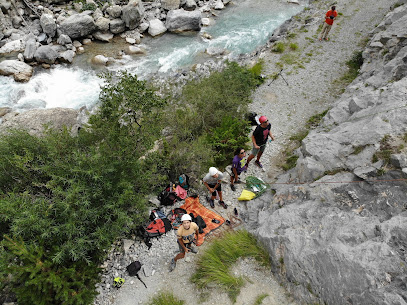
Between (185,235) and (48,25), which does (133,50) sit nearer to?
(48,25)

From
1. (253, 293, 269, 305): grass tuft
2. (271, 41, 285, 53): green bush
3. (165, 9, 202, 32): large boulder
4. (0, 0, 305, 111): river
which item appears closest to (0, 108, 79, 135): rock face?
(0, 0, 305, 111): river

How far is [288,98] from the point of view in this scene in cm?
1150

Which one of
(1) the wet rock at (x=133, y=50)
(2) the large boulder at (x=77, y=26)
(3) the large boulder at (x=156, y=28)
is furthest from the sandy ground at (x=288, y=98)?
(2) the large boulder at (x=77, y=26)

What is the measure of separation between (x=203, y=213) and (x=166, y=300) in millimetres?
2446

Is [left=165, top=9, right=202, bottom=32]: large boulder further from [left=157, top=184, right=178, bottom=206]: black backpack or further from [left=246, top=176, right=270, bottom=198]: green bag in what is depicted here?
[left=157, top=184, right=178, bottom=206]: black backpack

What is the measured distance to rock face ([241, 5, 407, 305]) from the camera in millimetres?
4176

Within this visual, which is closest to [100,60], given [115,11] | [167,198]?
[115,11]

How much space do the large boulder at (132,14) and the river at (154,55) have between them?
139 centimetres

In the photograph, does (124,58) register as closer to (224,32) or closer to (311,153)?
(224,32)

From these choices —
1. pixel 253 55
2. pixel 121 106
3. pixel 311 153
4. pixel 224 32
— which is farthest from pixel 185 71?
pixel 311 153

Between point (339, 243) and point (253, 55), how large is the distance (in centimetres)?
1430

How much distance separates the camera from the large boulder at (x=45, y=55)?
16078mm

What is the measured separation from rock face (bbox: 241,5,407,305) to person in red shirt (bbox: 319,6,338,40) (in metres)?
8.63

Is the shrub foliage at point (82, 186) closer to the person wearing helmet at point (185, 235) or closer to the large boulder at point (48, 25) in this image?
the person wearing helmet at point (185, 235)
